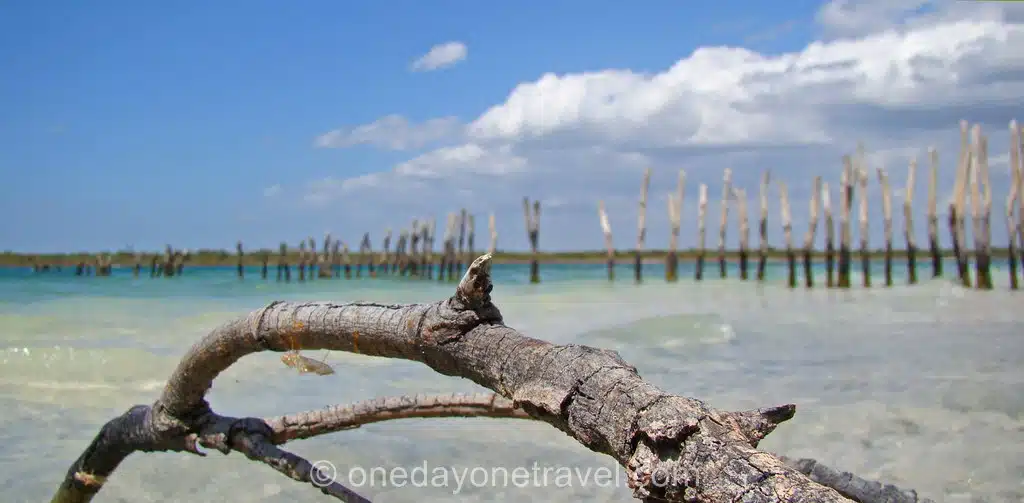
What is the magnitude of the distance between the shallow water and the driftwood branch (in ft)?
3.84

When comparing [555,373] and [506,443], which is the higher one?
[555,373]

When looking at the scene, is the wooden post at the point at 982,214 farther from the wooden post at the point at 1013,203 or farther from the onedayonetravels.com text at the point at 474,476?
the onedayonetravels.com text at the point at 474,476

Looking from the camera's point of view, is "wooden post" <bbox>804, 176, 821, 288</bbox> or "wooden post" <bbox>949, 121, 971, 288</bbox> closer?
"wooden post" <bbox>949, 121, 971, 288</bbox>

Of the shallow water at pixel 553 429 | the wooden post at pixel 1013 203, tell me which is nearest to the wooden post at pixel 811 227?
the wooden post at pixel 1013 203

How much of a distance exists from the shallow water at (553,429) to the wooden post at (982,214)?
8.59 meters

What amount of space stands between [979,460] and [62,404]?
6197mm

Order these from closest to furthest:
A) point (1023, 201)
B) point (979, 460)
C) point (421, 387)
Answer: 1. point (979, 460)
2. point (421, 387)
3. point (1023, 201)

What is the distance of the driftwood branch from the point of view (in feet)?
4.85

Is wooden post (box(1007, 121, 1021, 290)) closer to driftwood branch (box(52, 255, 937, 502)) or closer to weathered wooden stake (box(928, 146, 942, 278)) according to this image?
weathered wooden stake (box(928, 146, 942, 278))

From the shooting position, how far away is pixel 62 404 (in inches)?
245

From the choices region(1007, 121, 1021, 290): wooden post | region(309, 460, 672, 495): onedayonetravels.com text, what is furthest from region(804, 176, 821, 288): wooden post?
region(309, 460, 672, 495): onedayonetravels.com text

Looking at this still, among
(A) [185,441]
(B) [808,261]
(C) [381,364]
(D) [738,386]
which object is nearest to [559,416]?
(A) [185,441]

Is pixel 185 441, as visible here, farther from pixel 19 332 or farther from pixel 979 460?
pixel 19 332

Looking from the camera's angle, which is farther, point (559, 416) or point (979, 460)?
point (979, 460)
